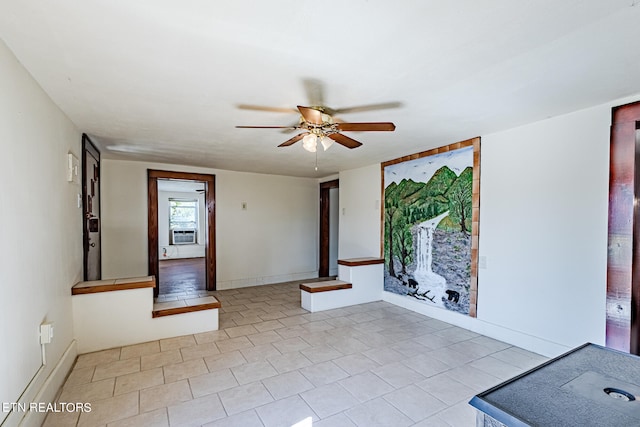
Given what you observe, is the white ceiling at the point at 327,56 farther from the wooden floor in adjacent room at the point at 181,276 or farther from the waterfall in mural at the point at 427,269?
the wooden floor in adjacent room at the point at 181,276

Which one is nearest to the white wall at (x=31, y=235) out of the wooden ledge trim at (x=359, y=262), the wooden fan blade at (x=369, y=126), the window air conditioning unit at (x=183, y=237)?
the wooden fan blade at (x=369, y=126)

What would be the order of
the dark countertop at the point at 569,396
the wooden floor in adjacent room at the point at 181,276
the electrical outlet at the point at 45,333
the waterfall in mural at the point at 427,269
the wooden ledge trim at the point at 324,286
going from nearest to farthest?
the dark countertop at the point at 569,396, the electrical outlet at the point at 45,333, the waterfall in mural at the point at 427,269, the wooden ledge trim at the point at 324,286, the wooden floor in adjacent room at the point at 181,276

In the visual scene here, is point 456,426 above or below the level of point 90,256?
below

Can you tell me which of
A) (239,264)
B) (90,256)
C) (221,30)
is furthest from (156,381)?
(239,264)

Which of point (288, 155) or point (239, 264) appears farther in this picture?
point (239, 264)

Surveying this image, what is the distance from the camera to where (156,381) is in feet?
8.09

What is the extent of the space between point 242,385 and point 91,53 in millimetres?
2525

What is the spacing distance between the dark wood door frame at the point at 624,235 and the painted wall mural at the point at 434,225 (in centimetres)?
122

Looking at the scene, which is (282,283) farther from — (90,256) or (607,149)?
(607,149)

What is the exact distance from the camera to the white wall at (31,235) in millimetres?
1585

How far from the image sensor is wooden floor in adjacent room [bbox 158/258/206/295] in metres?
5.72

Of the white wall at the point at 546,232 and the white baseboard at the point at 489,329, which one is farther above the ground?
the white wall at the point at 546,232

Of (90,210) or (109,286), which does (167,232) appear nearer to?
(90,210)

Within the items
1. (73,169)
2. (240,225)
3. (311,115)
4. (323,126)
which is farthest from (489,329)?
(73,169)
